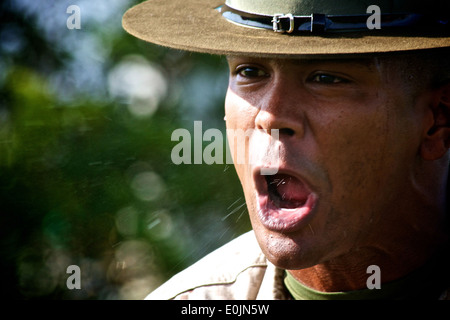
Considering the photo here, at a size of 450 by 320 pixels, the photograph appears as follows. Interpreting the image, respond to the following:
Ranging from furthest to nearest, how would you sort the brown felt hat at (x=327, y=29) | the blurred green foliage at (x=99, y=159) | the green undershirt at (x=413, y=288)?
the blurred green foliage at (x=99, y=159) < the green undershirt at (x=413, y=288) < the brown felt hat at (x=327, y=29)

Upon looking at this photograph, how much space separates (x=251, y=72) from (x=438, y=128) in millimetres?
630

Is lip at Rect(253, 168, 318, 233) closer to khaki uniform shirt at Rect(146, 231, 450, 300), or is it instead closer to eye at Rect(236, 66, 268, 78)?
eye at Rect(236, 66, 268, 78)

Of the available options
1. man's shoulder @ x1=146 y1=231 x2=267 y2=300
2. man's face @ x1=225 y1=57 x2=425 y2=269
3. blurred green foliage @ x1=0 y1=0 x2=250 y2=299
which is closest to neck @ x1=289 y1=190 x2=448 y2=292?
man's face @ x1=225 y1=57 x2=425 y2=269

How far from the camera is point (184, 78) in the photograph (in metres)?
4.92

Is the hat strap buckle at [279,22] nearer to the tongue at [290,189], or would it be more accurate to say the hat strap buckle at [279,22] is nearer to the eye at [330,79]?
the eye at [330,79]

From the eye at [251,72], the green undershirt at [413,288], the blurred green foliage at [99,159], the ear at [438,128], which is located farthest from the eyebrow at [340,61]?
the blurred green foliage at [99,159]

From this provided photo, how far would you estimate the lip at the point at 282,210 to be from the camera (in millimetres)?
2127

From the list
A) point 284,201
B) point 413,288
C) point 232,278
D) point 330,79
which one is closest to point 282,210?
point 284,201

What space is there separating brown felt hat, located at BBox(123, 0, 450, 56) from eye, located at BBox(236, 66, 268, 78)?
13cm

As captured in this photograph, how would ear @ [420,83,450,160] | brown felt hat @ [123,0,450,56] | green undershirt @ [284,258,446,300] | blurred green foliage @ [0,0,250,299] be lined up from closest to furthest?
brown felt hat @ [123,0,450,56]
ear @ [420,83,450,160]
green undershirt @ [284,258,446,300]
blurred green foliage @ [0,0,250,299]

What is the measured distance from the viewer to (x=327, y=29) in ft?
6.75

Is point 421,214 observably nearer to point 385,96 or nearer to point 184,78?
point 385,96

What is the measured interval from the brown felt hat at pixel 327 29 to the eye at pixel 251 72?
13 cm

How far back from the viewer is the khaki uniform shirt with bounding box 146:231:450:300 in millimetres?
2646
